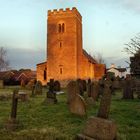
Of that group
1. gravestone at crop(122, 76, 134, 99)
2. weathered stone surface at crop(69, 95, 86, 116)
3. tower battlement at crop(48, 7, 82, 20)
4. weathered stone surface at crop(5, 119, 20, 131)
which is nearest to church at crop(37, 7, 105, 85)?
tower battlement at crop(48, 7, 82, 20)

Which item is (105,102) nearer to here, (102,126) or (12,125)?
(102,126)

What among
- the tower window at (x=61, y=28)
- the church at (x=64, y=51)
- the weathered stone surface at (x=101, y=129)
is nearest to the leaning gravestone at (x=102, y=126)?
the weathered stone surface at (x=101, y=129)

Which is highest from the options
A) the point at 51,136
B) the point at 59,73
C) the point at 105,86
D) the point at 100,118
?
the point at 59,73

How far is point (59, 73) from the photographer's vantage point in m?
52.9

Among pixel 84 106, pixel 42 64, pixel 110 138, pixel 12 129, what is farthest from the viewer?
pixel 42 64

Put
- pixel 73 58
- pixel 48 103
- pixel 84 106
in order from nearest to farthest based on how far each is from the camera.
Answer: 1. pixel 84 106
2. pixel 48 103
3. pixel 73 58

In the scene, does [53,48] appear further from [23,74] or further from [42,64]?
[23,74]

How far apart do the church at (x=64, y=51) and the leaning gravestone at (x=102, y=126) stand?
148ft

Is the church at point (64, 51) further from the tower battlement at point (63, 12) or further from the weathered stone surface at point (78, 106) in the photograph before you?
the weathered stone surface at point (78, 106)

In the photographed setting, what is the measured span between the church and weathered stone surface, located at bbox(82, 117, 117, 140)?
45.2 m

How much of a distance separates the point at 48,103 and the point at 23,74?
5843cm

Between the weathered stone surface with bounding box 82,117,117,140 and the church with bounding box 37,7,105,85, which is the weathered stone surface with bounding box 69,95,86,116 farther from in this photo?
the church with bounding box 37,7,105,85

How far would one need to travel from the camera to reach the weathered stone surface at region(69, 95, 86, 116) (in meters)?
10.6

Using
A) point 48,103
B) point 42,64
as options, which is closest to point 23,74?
point 42,64
